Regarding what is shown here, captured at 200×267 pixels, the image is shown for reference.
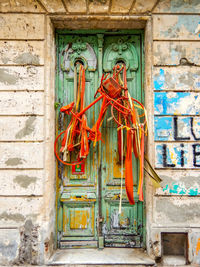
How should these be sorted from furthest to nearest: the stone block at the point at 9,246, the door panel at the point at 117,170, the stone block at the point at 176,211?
1. the door panel at the point at 117,170
2. the stone block at the point at 176,211
3. the stone block at the point at 9,246

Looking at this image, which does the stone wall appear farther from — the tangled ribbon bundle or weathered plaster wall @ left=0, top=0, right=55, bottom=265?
the tangled ribbon bundle

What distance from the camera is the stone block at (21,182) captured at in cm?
316

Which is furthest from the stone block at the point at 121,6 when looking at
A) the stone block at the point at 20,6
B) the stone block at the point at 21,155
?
the stone block at the point at 21,155

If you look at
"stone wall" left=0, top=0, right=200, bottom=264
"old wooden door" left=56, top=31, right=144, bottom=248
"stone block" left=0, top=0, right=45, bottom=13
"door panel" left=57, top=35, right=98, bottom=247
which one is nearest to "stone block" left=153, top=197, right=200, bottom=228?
"stone wall" left=0, top=0, right=200, bottom=264

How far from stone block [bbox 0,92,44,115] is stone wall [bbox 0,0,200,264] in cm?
1

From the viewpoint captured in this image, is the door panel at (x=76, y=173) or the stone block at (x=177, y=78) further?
the door panel at (x=76, y=173)

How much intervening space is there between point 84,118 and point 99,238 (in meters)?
1.85

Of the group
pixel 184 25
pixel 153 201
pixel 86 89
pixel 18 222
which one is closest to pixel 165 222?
pixel 153 201

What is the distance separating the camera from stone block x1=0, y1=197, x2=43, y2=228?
313cm

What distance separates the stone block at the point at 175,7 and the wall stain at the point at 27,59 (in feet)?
6.31

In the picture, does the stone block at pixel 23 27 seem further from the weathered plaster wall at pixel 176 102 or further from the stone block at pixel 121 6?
the weathered plaster wall at pixel 176 102

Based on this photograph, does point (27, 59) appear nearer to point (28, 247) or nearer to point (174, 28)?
point (174, 28)

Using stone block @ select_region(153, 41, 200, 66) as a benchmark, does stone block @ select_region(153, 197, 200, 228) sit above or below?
below

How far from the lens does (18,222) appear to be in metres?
3.12
